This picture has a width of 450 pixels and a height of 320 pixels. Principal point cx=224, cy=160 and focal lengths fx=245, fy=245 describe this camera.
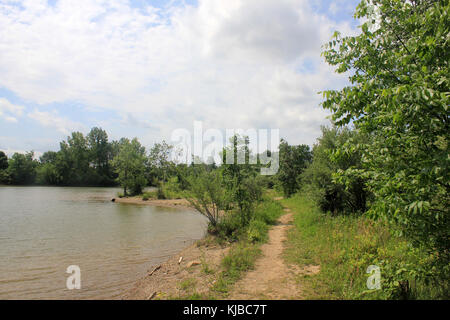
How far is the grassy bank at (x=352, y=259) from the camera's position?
13.9 ft

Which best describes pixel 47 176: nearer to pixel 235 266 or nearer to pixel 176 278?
pixel 176 278

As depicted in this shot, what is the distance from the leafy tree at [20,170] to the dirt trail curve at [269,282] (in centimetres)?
9095

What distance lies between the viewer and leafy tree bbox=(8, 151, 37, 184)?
240ft

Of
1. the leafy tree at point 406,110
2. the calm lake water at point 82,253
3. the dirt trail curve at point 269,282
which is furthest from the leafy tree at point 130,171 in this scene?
the leafy tree at point 406,110

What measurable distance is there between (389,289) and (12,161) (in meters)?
97.5

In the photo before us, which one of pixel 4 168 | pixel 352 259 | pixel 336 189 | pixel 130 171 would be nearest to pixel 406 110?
pixel 352 259

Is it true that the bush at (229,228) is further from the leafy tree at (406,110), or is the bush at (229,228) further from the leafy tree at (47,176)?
the leafy tree at (47,176)

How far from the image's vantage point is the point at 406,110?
3119 millimetres

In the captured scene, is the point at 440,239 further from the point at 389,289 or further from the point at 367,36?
the point at 367,36

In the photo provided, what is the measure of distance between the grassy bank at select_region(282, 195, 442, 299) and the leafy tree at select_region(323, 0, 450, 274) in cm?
70

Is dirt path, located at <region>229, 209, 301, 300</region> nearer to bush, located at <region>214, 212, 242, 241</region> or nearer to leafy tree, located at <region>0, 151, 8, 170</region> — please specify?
bush, located at <region>214, 212, 242, 241</region>

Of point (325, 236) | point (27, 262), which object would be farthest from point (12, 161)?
point (325, 236)

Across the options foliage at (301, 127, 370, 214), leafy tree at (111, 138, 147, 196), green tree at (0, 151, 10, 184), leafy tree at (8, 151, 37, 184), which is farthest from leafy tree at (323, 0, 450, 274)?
leafy tree at (8, 151, 37, 184)

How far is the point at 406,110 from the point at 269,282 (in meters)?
4.61
